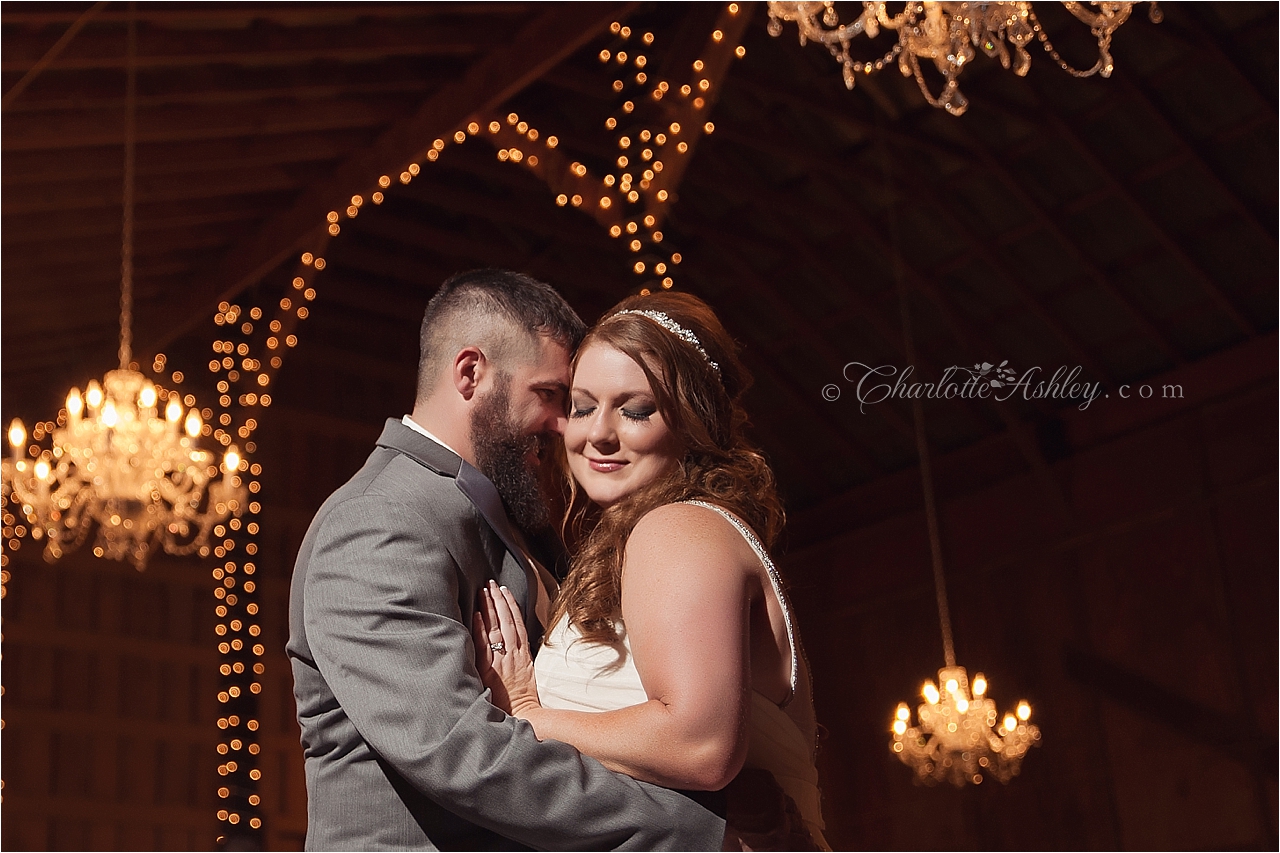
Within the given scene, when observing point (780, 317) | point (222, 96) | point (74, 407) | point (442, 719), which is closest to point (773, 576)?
point (442, 719)

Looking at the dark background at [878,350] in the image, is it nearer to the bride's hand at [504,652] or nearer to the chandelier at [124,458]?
the chandelier at [124,458]

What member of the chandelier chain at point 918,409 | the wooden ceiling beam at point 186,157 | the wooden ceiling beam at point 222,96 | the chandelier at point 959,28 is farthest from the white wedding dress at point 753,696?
the chandelier chain at point 918,409

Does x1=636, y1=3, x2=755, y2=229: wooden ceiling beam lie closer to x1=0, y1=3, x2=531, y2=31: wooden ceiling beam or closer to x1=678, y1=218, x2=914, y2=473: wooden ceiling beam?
x1=0, y1=3, x2=531, y2=31: wooden ceiling beam

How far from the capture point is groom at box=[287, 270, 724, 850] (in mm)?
1904

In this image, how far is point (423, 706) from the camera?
1.94 m

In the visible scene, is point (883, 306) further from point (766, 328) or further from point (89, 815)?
point (89, 815)

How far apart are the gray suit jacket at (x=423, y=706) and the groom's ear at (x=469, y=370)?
20 centimetres

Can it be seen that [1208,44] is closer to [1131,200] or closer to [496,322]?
[1131,200]

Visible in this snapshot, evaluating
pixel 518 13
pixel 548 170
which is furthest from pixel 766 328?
pixel 518 13

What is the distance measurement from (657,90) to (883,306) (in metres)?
5.51

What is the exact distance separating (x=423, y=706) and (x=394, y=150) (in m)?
6.84

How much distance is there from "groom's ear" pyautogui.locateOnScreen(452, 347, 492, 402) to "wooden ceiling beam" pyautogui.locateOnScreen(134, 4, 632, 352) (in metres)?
4.93

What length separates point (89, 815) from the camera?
35.6 feet

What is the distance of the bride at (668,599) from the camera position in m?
1.89
